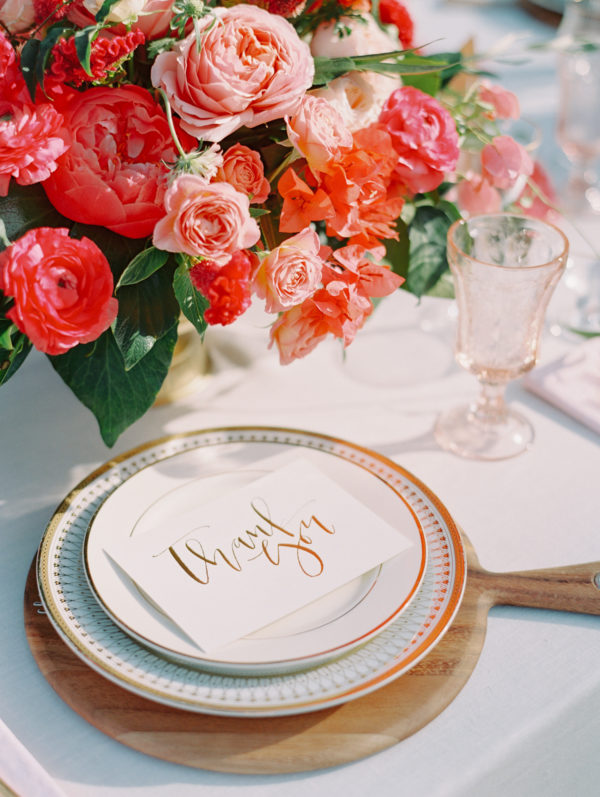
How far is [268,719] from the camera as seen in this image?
0.50 m

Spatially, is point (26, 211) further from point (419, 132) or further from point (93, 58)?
point (419, 132)

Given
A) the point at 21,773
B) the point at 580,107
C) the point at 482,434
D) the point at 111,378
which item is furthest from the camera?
the point at 580,107

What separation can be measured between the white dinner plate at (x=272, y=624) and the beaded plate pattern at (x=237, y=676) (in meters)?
0.01

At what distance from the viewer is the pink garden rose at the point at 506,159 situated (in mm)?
785

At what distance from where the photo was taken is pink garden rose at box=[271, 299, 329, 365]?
662 mm

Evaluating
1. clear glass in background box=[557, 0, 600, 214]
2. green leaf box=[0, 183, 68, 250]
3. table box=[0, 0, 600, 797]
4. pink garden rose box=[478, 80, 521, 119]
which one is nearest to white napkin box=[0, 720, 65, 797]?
table box=[0, 0, 600, 797]

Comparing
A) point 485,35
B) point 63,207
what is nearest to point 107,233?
point 63,207

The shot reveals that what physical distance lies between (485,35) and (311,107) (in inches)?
49.2

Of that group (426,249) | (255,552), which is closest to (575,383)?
(426,249)

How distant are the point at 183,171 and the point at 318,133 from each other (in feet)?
0.35

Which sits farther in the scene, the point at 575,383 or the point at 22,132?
the point at 575,383

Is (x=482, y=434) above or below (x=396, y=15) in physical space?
below

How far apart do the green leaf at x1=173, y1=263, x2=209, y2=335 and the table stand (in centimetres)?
20

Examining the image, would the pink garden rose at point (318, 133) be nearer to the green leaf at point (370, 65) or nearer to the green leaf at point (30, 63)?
the green leaf at point (370, 65)
